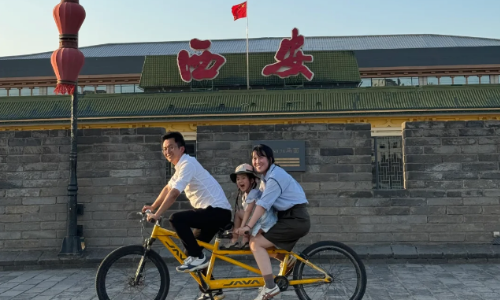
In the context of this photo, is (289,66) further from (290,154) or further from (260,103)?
(290,154)

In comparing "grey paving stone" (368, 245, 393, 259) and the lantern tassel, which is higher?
the lantern tassel

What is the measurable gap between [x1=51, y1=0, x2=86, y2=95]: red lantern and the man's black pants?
476 centimetres

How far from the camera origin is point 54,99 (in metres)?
9.30

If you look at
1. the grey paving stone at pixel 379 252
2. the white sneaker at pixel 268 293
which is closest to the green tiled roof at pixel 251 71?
the grey paving stone at pixel 379 252

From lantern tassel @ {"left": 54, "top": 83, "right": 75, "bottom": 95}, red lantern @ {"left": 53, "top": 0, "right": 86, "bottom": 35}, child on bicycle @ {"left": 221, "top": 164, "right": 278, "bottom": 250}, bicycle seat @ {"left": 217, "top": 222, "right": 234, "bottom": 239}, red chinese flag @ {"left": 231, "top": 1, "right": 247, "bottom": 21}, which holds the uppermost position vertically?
red chinese flag @ {"left": 231, "top": 1, "right": 247, "bottom": 21}

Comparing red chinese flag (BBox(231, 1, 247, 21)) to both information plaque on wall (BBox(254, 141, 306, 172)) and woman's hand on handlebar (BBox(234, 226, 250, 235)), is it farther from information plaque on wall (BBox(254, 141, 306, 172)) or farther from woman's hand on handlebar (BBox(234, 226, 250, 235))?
woman's hand on handlebar (BBox(234, 226, 250, 235))

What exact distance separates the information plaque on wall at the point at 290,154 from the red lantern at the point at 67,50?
3617 mm

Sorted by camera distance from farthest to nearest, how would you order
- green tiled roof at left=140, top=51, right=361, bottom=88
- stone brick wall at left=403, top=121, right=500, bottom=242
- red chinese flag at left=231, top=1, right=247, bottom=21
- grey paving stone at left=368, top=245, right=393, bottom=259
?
red chinese flag at left=231, top=1, right=247, bottom=21 < green tiled roof at left=140, top=51, right=361, bottom=88 < stone brick wall at left=403, top=121, right=500, bottom=242 < grey paving stone at left=368, top=245, right=393, bottom=259

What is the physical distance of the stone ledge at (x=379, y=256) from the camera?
7.67 meters

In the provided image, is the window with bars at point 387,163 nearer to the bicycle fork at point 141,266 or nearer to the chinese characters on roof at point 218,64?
the bicycle fork at point 141,266

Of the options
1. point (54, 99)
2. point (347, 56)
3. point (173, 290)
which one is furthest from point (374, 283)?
point (347, 56)

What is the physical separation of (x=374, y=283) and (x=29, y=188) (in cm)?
627

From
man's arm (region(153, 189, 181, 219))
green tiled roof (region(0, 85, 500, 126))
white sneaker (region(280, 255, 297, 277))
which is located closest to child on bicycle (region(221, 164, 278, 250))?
white sneaker (region(280, 255, 297, 277))

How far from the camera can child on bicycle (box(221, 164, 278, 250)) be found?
15.6 ft
